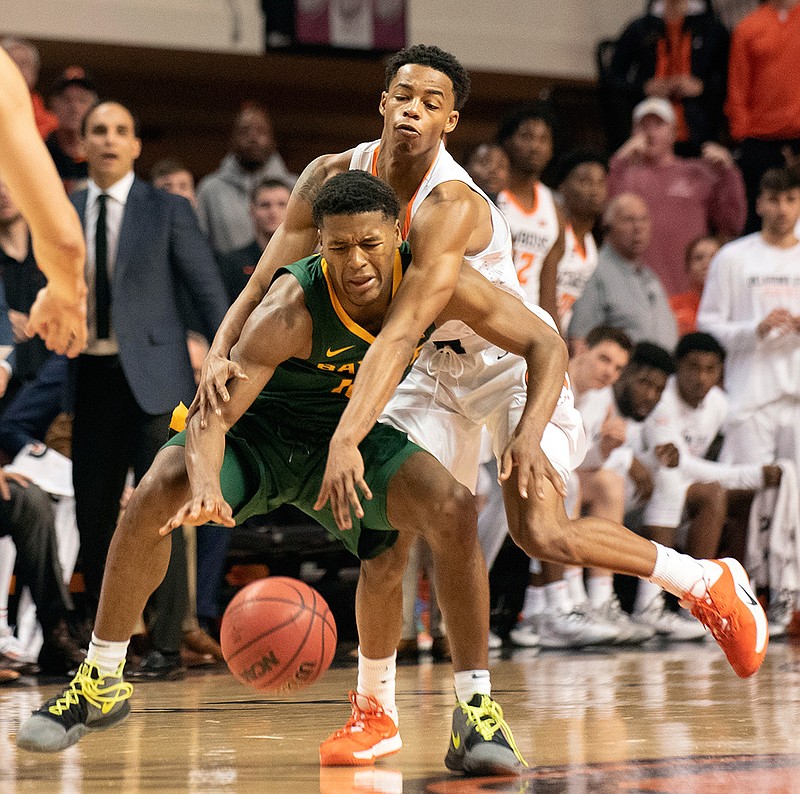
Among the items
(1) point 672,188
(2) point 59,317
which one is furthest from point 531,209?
(2) point 59,317

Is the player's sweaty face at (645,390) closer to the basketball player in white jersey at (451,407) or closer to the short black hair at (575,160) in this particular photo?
the short black hair at (575,160)

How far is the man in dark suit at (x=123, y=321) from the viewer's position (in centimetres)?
583

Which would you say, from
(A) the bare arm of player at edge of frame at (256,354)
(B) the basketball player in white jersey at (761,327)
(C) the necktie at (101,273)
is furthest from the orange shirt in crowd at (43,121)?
(A) the bare arm of player at edge of frame at (256,354)

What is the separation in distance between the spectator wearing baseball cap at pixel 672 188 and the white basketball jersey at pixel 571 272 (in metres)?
1.18

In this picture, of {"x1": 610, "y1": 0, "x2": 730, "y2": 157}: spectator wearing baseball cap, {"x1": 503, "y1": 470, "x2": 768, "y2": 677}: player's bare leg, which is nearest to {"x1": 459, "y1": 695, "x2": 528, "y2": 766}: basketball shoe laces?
{"x1": 503, "y1": 470, "x2": 768, "y2": 677}: player's bare leg

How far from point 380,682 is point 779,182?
4.74m

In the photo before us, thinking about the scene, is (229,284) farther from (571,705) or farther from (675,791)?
(675,791)

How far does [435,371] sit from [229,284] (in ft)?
10.2

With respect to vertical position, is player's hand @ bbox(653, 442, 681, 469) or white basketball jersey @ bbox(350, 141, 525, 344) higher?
white basketball jersey @ bbox(350, 141, 525, 344)

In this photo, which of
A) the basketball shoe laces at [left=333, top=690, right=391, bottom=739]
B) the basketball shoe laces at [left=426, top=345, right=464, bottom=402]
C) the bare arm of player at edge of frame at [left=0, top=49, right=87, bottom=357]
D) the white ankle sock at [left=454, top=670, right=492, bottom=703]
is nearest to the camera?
the bare arm of player at edge of frame at [left=0, top=49, right=87, bottom=357]

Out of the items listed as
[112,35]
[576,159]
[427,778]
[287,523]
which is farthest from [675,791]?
[112,35]

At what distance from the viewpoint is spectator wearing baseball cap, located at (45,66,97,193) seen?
7.82 metres

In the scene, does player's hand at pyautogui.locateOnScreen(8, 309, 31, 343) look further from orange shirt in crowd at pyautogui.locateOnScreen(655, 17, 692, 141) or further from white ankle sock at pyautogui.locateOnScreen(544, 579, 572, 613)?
orange shirt in crowd at pyautogui.locateOnScreen(655, 17, 692, 141)

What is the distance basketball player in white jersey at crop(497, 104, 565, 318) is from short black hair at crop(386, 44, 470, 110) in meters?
2.67
